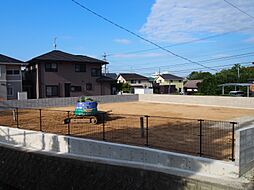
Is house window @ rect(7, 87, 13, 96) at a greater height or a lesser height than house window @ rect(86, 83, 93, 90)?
lesser

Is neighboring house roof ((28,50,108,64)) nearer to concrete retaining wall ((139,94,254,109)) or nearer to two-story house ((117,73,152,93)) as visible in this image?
concrete retaining wall ((139,94,254,109))

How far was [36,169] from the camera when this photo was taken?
763 centimetres

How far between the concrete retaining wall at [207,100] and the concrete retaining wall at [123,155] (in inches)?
547

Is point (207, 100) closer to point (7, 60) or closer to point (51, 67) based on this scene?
point (51, 67)

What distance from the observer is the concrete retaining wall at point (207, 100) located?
1808cm

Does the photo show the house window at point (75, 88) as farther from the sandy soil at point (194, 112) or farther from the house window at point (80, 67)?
the sandy soil at point (194, 112)

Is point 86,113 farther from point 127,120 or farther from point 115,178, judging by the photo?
point 115,178

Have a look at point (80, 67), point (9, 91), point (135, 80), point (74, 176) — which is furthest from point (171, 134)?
point (135, 80)

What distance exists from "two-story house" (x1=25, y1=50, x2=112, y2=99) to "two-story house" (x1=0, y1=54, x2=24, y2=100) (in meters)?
1.71

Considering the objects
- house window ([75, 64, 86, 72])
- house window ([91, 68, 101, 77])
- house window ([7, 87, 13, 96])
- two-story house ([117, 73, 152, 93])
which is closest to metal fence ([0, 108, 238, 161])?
house window ([7, 87, 13, 96])

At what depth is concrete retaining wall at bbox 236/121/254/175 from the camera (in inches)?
201

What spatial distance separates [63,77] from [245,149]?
2349cm

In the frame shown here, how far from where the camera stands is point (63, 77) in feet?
88.4

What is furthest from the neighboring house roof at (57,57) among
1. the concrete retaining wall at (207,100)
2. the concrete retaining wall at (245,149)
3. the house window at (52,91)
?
the concrete retaining wall at (245,149)
